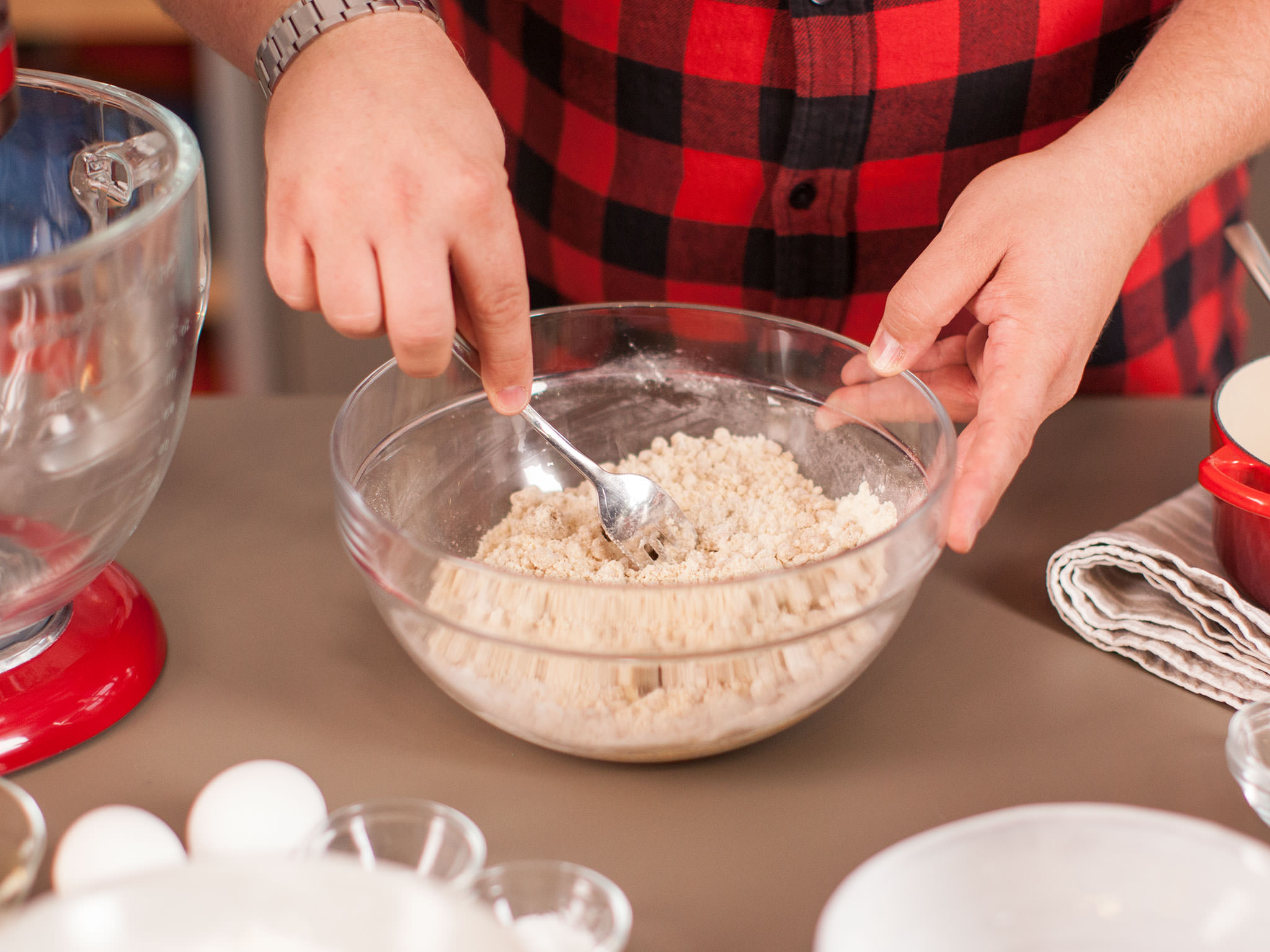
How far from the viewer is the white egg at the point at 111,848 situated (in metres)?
0.58

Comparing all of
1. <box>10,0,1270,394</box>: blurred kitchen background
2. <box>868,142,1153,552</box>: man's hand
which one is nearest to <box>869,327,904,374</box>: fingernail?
<box>868,142,1153,552</box>: man's hand

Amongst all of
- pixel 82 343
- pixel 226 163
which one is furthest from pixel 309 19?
pixel 226 163

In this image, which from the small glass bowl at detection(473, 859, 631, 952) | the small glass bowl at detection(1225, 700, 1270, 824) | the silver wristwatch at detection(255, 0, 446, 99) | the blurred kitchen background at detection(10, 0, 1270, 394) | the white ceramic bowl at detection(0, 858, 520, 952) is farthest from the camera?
the blurred kitchen background at detection(10, 0, 1270, 394)

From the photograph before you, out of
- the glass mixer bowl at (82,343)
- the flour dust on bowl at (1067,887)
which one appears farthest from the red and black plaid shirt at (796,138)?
the flour dust on bowl at (1067,887)

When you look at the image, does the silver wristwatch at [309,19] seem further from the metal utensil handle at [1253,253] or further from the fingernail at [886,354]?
the metal utensil handle at [1253,253]

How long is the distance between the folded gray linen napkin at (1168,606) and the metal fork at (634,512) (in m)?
0.28

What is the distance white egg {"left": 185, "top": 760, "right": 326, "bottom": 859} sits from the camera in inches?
24.1

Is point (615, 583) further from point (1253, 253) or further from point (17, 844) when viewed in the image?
point (1253, 253)

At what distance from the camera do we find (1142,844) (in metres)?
0.56

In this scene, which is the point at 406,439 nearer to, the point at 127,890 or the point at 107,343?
the point at 107,343

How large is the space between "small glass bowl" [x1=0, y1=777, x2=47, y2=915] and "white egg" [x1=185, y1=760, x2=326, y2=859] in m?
0.08

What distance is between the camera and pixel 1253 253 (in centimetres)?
105

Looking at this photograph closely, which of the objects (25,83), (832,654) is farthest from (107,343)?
(832,654)

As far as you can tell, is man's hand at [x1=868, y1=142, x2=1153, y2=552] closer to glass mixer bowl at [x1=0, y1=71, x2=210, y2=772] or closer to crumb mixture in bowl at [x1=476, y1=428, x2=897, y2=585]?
crumb mixture in bowl at [x1=476, y1=428, x2=897, y2=585]
